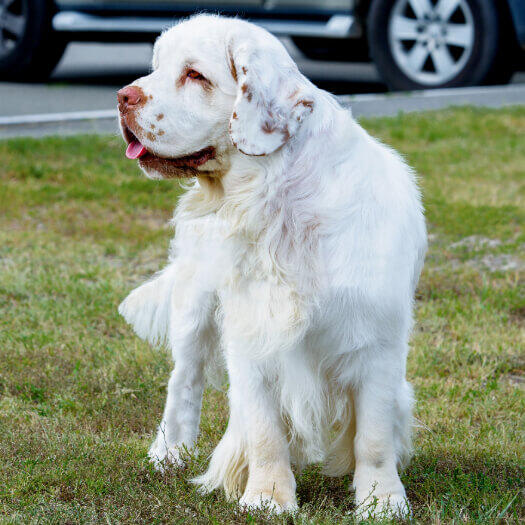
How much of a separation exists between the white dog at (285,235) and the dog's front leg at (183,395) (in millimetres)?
332

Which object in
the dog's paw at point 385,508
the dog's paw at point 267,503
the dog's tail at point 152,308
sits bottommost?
the dog's paw at point 267,503

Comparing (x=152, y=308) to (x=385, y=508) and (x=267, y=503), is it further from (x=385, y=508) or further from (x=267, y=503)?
(x=385, y=508)

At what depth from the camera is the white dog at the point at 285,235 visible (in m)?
2.59

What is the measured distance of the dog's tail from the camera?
343 cm

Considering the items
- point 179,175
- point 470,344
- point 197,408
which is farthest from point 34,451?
point 470,344

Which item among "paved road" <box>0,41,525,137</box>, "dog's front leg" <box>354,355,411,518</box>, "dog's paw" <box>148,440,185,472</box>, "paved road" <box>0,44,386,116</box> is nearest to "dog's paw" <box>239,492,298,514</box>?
"dog's front leg" <box>354,355,411,518</box>

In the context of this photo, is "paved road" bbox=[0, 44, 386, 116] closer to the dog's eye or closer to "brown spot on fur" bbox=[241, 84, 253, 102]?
the dog's eye

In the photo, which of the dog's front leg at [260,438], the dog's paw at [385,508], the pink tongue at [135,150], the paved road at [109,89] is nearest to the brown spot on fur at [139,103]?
the pink tongue at [135,150]

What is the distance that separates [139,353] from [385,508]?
1556 mm

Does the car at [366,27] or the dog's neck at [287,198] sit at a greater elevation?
the dog's neck at [287,198]

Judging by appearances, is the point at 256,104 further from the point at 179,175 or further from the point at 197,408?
the point at 197,408

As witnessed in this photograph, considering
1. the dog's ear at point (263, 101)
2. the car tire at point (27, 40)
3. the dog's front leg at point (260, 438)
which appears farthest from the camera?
the car tire at point (27, 40)

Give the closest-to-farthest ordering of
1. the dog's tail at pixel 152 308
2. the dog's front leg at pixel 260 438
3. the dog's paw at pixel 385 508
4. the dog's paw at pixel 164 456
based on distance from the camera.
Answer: the dog's paw at pixel 385 508 → the dog's front leg at pixel 260 438 → the dog's paw at pixel 164 456 → the dog's tail at pixel 152 308

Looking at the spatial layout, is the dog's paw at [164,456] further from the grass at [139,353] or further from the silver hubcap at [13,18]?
the silver hubcap at [13,18]
